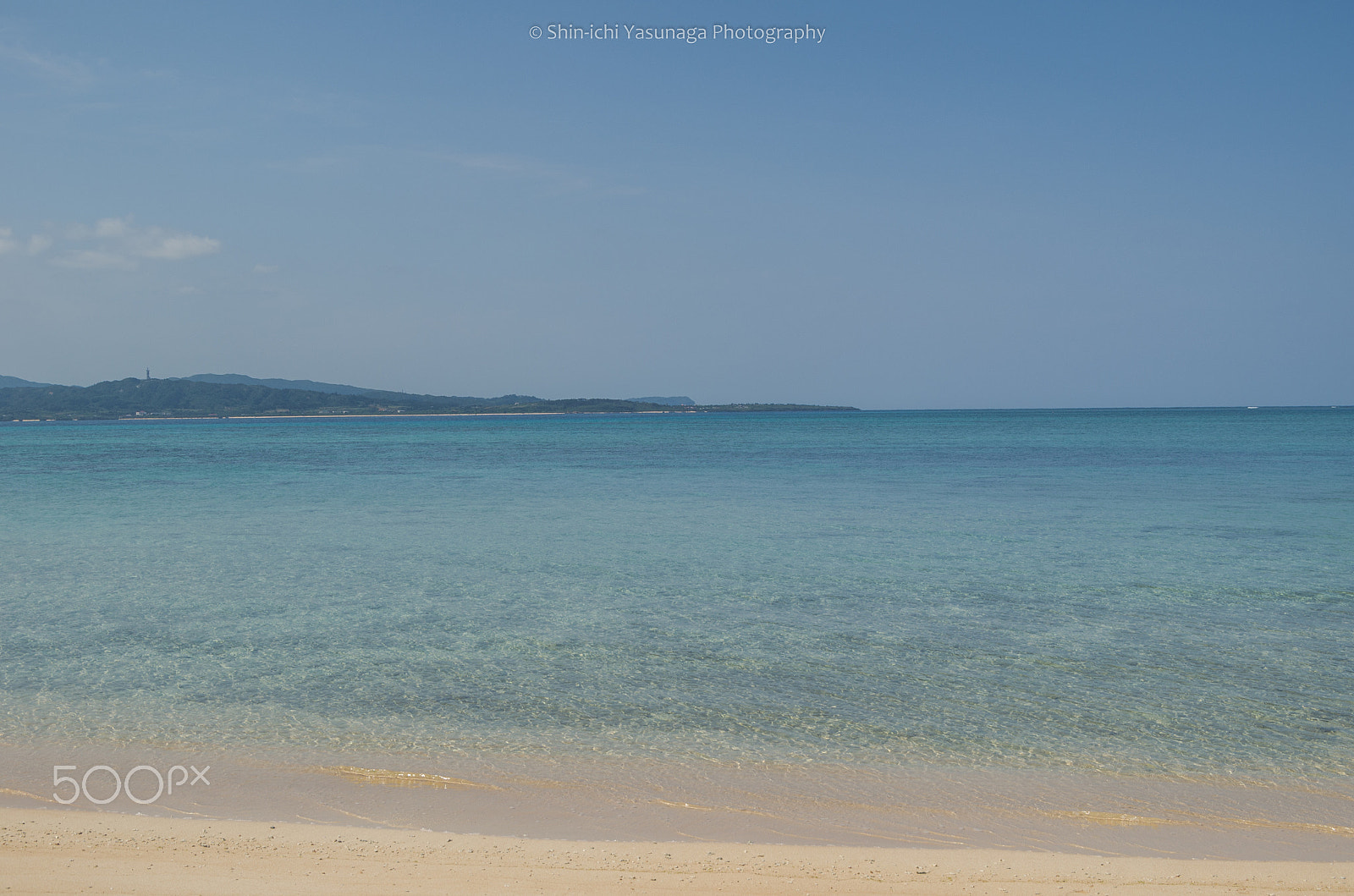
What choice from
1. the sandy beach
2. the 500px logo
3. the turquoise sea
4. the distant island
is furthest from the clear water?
the distant island

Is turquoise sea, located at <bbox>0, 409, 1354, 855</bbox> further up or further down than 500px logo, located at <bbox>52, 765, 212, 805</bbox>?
further up

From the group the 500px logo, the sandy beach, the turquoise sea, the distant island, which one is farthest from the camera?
the distant island

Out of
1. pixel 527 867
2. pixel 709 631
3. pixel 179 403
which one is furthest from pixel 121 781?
pixel 179 403

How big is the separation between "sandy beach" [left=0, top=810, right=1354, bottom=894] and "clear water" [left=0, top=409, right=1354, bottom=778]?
4.06 feet

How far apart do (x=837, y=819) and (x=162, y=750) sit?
4354 millimetres

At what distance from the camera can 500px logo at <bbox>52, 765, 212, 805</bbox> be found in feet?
17.0

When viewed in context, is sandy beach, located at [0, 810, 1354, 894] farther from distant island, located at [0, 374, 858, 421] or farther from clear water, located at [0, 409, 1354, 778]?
distant island, located at [0, 374, 858, 421]

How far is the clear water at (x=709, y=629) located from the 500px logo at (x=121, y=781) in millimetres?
472

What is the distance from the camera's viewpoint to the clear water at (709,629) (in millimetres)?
6184

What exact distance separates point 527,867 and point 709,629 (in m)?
4.81

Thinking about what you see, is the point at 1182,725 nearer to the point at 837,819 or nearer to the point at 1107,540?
the point at 837,819

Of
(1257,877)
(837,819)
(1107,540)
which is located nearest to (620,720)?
(837,819)

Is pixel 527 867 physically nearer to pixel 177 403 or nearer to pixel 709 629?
pixel 709 629

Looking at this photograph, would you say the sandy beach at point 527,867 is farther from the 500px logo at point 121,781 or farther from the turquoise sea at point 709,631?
the turquoise sea at point 709,631
